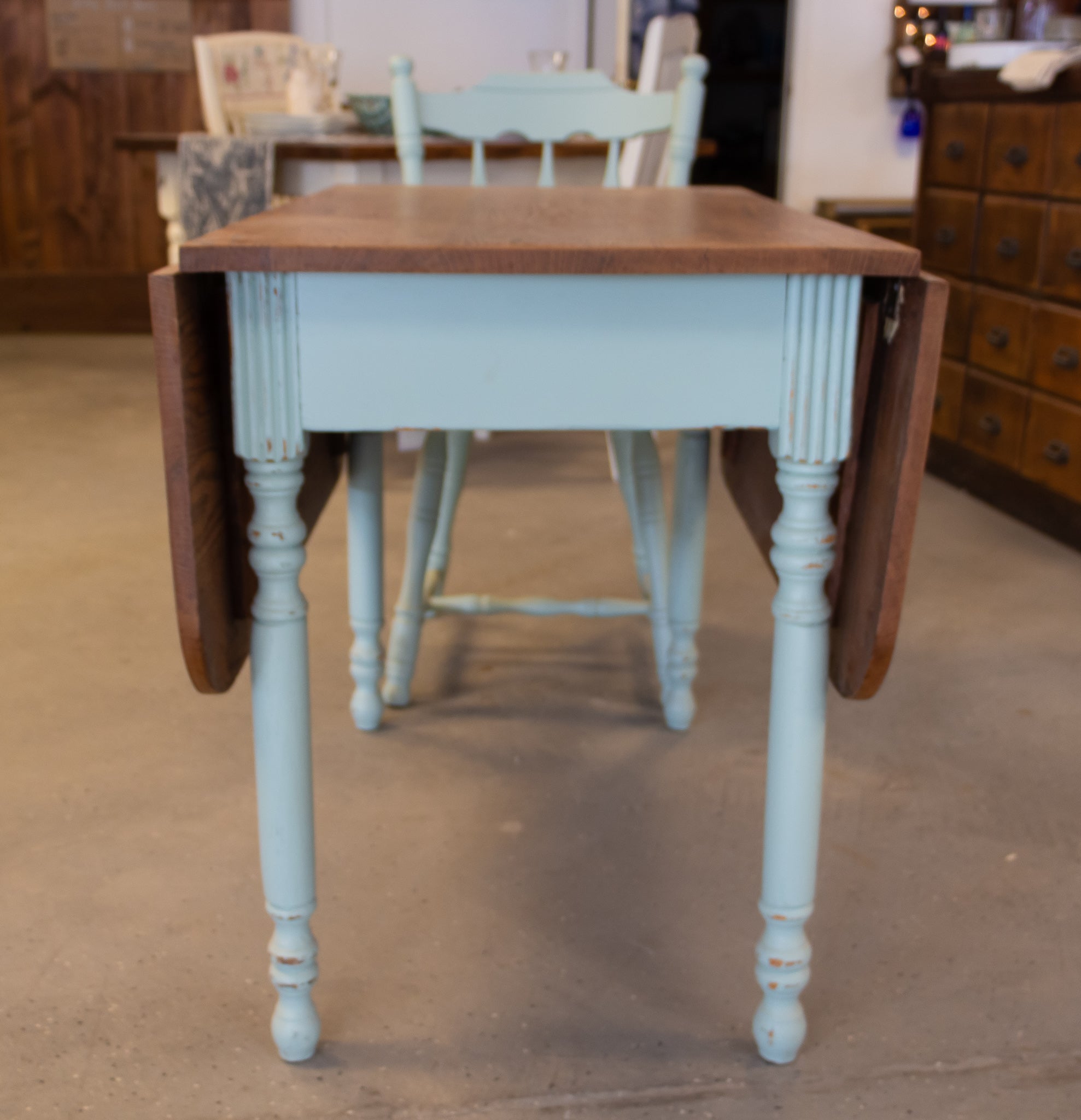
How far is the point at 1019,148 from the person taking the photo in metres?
2.81

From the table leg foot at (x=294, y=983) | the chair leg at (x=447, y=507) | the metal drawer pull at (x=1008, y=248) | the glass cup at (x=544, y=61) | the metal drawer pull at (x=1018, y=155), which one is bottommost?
the table leg foot at (x=294, y=983)

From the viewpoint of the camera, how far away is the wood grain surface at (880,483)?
37.2 inches

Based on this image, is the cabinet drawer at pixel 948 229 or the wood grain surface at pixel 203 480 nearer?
the wood grain surface at pixel 203 480

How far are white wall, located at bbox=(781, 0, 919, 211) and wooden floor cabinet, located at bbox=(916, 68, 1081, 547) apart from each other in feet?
5.96

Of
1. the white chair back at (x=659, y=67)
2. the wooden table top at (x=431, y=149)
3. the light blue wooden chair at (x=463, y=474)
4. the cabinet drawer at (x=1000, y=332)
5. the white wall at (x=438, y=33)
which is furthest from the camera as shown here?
the white wall at (x=438, y=33)

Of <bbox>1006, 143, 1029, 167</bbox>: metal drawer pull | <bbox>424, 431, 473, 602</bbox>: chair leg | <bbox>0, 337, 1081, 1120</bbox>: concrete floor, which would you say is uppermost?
<bbox>1006, 143, 1029, 167</bbox>: metal drawer pull

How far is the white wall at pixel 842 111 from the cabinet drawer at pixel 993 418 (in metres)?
2.16

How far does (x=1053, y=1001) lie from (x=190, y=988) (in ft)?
2.75

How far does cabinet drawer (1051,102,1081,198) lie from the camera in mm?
2609

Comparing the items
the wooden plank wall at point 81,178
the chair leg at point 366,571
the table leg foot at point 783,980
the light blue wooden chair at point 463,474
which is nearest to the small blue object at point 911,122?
the wooden plank wall at point 81,178

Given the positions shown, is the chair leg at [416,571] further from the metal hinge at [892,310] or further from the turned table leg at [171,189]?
the turned table leg at [171,189]

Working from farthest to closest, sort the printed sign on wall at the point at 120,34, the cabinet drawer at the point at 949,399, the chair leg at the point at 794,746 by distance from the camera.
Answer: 1. the printed sign on wall at the point at 120,34
2. the cabinet drawer at the point at 949,399
3. the chair leg at the point at 794,746

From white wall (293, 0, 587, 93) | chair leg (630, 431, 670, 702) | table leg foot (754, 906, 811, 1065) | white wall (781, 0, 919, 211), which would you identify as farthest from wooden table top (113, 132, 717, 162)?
white wall (293, 0, 587, 93)

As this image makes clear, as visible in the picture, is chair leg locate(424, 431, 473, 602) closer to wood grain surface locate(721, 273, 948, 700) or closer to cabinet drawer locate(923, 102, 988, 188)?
wood grain surface locate(721, 273, 948, 700)
